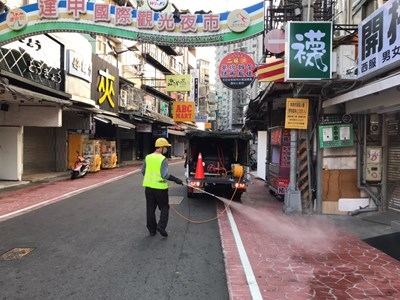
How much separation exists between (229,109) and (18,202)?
6726 centimetres

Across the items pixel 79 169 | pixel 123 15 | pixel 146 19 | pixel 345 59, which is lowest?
pixel 79 169

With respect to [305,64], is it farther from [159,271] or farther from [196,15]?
[159,271]

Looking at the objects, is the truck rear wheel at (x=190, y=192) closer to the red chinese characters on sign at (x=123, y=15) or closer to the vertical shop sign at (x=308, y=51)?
the vertical shop sign at (x=308, y=51)

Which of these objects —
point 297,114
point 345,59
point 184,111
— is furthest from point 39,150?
point 345,59

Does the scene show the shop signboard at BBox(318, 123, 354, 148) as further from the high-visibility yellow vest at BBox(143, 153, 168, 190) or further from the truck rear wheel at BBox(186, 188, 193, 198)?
the high-visibility yellow vest at BBox(143, 153, 168, 190)

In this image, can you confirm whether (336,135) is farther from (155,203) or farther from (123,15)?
(123,15)

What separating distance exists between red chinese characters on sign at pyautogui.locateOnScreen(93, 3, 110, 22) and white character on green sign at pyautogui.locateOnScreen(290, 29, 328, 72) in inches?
201

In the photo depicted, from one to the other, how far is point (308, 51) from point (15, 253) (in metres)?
7.17

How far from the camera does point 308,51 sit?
26.7 feet

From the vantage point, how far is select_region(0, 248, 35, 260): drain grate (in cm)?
561

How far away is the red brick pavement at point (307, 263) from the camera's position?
14.7 ft

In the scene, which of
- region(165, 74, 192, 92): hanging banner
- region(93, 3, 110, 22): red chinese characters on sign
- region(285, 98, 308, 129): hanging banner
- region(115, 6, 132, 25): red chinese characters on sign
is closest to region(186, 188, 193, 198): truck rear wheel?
region(285, 98, 308, 129): hanging banner

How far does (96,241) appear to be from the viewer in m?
6.54

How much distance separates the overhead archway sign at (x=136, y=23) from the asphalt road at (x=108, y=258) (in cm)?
474
